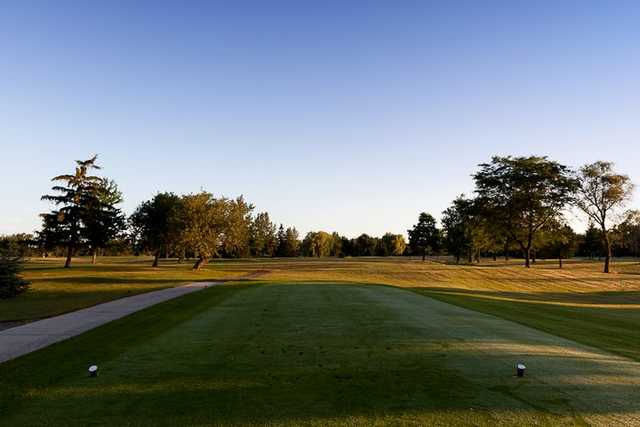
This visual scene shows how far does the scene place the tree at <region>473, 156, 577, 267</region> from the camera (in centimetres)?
6234

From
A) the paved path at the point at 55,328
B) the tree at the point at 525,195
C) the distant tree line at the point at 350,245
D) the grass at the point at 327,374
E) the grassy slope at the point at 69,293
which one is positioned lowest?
the grassy slope at the point at 69,293

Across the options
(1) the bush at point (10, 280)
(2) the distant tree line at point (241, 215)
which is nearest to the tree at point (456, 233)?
(2) the distant tree line at point (241, 215)

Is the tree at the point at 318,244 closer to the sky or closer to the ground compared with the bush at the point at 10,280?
closer to the sky

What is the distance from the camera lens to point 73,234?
5700 centimetres

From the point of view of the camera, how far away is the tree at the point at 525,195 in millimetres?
62344

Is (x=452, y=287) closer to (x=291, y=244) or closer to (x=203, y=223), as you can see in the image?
(x=203, y=223)

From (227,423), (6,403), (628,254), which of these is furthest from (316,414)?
(628,254)

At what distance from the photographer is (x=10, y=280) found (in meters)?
28.9

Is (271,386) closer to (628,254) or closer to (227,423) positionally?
(227,423)

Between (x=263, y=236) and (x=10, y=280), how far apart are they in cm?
10554

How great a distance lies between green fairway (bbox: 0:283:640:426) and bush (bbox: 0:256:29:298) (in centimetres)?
2163

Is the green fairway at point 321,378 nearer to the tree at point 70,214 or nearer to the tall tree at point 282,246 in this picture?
the tree at point 70,214

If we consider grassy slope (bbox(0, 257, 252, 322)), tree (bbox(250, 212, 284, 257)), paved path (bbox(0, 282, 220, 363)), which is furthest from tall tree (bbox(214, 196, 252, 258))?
tree (bbox(250, 212, 284, 257))

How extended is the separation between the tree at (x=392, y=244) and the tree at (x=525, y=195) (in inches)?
2439
